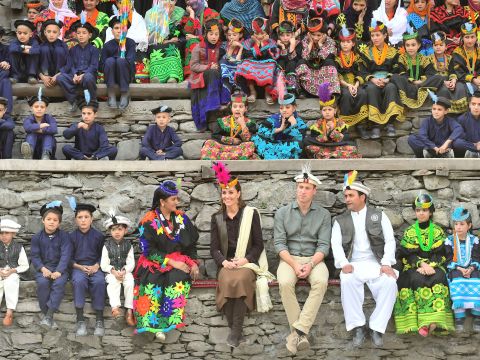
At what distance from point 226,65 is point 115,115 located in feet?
4.52

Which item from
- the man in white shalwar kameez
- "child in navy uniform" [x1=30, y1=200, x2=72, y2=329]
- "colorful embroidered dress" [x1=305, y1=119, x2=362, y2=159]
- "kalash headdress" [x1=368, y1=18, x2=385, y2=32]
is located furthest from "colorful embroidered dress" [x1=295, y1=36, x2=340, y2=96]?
"child in navy uniform" [x1=30, y1=200, x2=72, y2=329]

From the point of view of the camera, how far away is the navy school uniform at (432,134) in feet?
32.1

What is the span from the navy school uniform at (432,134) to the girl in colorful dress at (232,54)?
2.09m

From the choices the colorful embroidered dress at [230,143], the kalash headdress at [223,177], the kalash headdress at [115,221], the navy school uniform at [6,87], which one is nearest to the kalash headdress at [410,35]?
the colorful embroidered dress at [230,143]

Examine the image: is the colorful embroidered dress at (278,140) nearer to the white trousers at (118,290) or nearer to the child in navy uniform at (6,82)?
→ the white trousers at (118,290)

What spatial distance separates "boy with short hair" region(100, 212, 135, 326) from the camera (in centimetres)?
847

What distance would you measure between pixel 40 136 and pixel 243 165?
7.29 ft

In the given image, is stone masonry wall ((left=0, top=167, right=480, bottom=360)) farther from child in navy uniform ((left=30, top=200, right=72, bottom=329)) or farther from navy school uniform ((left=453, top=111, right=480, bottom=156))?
navy school uniform ((left=453, top=111, right=480, bottom=156))

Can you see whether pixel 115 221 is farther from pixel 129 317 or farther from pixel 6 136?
pixel 6 136

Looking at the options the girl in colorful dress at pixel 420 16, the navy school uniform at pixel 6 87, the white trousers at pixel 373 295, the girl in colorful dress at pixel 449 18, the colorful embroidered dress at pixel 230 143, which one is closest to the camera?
the white trousers at pixel 373 295

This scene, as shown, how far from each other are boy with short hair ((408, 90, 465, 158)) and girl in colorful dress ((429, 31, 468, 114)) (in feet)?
1.75

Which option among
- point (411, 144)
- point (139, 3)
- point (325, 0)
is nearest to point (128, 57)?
point (139, 3)

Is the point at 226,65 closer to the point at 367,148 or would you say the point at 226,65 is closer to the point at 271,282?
the point at 367,148

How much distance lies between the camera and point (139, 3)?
12539mm
